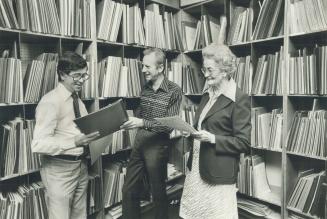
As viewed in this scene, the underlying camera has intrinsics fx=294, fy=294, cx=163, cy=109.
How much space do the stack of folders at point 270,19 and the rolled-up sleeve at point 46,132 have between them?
6.39 ft

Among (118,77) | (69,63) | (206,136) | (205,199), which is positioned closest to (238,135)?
(206,136)

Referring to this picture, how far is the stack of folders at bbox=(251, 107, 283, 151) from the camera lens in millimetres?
2652

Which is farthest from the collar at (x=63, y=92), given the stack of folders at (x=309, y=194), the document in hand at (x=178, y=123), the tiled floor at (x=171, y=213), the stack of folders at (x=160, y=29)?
the stack of folders at (x=309, y=194)

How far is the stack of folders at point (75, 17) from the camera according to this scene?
7.55 feet

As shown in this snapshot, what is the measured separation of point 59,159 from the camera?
1929 mm

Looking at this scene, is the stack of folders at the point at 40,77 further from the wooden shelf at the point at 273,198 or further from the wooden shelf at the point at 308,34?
the wooden shelf at the point at 273,198

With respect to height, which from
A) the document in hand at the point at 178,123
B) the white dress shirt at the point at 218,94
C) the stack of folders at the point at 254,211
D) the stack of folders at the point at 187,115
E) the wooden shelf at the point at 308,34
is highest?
the wooden shelf at the point at 308,34

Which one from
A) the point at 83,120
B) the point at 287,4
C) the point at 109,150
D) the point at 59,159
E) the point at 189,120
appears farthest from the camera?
the point at 189,120

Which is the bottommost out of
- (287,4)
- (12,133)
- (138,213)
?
(138,213)

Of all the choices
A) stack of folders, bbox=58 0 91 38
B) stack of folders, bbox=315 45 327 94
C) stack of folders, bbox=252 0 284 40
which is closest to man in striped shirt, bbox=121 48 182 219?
stack of folders, bbox=58 0 91 38

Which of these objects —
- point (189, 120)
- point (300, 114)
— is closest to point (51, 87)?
point (189, 120)

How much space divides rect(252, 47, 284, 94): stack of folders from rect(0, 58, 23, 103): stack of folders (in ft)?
6.63

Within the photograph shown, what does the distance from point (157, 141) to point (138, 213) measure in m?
0.67

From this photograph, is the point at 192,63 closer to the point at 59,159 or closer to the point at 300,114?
the point at 300,114
